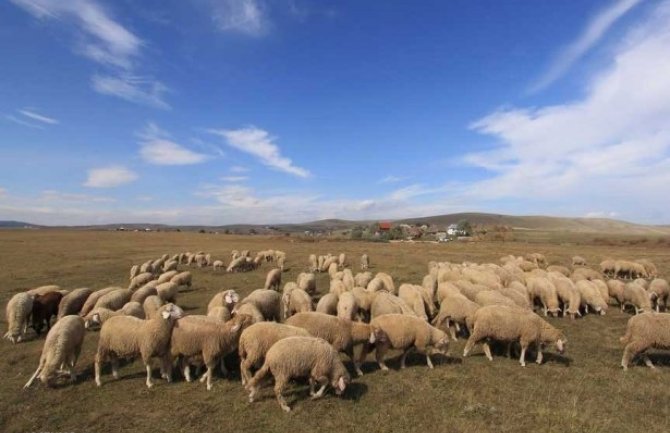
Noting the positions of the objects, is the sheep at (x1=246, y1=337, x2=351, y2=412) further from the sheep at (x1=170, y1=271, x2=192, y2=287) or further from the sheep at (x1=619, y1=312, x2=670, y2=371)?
the sheep at (x1=170, y1=271, x2=192, y2=287)

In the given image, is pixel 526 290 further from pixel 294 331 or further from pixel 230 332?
pixel 230 332

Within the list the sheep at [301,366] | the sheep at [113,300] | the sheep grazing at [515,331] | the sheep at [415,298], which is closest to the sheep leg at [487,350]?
the sheep grazing at [515,331]

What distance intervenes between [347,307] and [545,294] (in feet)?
30.4

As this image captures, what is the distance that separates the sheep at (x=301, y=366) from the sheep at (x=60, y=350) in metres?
4.81

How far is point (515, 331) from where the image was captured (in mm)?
11570

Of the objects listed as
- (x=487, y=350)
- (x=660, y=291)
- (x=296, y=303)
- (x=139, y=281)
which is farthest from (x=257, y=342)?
(x=660, y=291)

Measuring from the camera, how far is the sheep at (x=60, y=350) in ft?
32.4

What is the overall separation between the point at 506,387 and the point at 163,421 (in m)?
7.76

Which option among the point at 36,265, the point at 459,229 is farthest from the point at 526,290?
the point at 459,229

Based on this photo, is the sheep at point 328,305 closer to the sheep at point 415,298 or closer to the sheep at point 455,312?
the sheep at point 415,298

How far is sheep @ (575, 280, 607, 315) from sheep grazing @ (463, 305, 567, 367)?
7621mm

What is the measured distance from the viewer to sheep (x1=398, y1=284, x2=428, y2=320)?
50.0 feet

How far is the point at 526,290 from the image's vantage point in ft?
59.9

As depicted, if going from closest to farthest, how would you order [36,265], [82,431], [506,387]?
[82,431], [506,387], [36,265]
